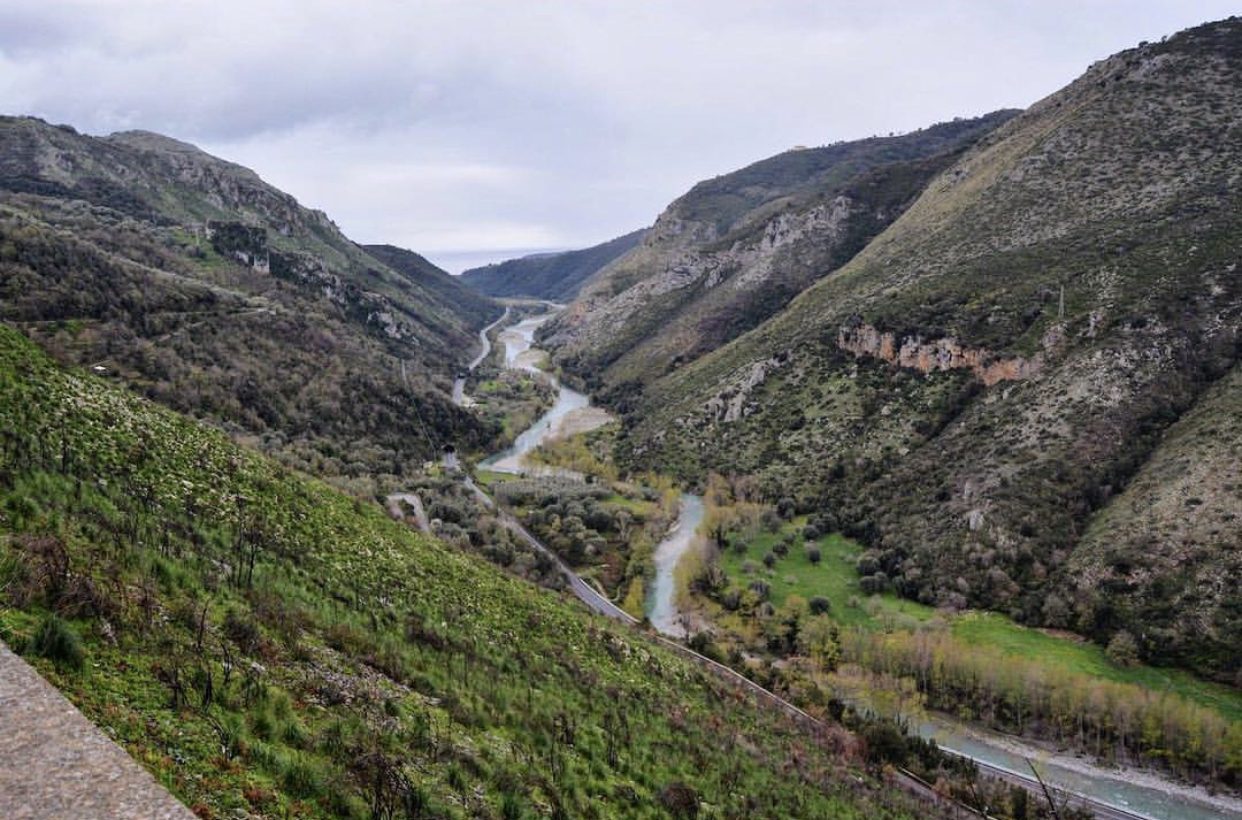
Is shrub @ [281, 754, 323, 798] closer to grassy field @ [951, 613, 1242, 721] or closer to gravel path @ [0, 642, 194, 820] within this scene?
gravel path @ [0, 642, 194, 820]

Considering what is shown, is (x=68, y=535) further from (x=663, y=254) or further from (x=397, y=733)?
(x=663, y=254)

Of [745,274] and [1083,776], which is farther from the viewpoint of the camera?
[745,274]

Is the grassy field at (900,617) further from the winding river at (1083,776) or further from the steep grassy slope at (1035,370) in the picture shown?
the winding river at (1083,776)


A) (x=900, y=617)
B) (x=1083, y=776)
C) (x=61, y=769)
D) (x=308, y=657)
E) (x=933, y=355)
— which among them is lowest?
(x=1083, y=776)

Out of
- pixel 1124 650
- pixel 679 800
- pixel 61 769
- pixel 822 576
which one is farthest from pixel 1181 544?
pixel 61 769

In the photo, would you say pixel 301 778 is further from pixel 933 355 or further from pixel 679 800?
pixel 933 355

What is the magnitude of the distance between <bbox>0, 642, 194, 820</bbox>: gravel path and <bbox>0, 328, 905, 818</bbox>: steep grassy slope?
0.46 m

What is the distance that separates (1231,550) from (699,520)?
43.0 metres

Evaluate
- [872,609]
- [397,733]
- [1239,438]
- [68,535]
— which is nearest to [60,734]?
[397,733]

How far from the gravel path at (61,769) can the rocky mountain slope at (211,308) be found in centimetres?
2594

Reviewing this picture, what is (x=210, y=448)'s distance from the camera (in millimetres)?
24875

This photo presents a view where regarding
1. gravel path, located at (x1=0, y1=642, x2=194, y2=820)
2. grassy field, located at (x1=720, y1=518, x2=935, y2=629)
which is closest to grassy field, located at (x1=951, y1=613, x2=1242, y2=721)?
grassy field, located at (x1=720, y1=518, x2=935, y2=629)

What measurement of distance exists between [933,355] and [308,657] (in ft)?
238

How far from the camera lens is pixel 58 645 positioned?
9102 mm
